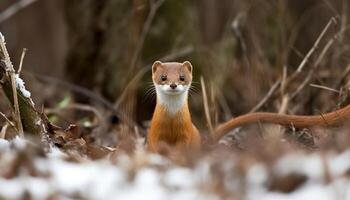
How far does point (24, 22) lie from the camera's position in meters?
14.4

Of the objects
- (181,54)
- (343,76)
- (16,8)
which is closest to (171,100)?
(343,76)

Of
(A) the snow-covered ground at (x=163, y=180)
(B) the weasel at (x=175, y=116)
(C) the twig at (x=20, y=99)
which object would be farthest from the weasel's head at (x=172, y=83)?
(A) the snow-covered ground at (x=163, y=180)

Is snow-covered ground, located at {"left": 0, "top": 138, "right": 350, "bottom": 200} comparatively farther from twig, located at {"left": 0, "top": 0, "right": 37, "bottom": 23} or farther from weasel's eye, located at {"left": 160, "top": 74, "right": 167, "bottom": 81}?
twig, located at {"left": 0, "top": 0, "right": 37, "bottom": 23}

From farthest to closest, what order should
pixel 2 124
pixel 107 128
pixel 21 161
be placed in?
pixel 107 128, pixel 2 124, pixel 21 161

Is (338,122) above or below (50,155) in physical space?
below

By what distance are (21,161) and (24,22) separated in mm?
11677

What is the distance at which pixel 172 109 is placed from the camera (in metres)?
4.91

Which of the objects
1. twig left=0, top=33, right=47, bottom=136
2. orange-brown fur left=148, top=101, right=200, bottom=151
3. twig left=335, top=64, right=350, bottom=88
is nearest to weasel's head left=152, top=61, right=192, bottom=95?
orange-brown fur left=148, top=101, right=200, bottom=151

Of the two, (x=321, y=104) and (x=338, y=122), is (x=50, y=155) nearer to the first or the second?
(x=338, y=122)

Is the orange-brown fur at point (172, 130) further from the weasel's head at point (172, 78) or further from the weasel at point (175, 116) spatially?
the weasel's head at point (172, 78)

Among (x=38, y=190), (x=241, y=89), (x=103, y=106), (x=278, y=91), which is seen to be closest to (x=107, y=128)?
(x=103, y=106)

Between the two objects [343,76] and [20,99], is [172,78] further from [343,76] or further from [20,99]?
[343,76]

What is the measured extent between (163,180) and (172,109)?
1971 millimetres

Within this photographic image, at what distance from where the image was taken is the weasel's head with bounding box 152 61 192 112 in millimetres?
4855
